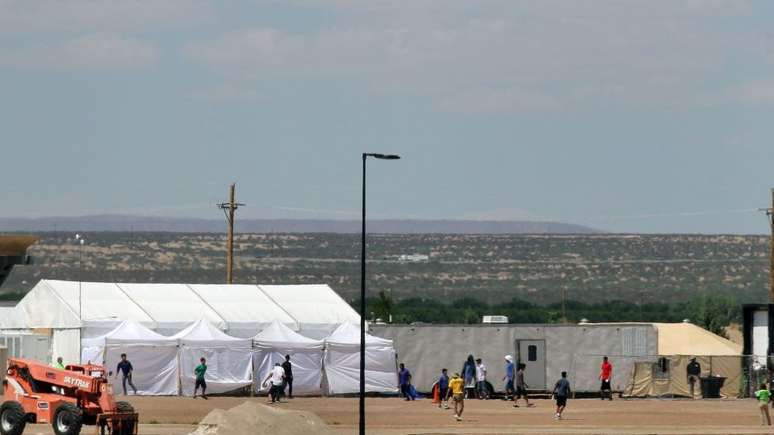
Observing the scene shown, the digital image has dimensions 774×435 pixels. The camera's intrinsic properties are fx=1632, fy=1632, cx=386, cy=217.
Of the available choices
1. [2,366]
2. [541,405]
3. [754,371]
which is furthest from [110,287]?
[754,371]

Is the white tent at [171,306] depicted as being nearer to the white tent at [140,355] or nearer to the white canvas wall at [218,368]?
the white tent at [140,355]

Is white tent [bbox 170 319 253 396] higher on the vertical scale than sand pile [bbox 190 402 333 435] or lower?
higher

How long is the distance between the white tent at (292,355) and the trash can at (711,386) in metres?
14.3

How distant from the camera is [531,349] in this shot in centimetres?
6144

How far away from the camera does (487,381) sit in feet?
201

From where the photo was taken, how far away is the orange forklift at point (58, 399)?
39281mm

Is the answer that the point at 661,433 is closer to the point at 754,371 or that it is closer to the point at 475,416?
the point at 475,416

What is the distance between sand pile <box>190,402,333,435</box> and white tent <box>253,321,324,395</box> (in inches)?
748

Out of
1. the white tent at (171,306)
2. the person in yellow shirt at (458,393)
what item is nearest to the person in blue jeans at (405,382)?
the white tent at (171,306)

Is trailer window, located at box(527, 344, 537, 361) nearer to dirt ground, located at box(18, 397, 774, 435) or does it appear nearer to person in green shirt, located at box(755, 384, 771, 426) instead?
dirt ground, located at box(18, 397, 774, 435)

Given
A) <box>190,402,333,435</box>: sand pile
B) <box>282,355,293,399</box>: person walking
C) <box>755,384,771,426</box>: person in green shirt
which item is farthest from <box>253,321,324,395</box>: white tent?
<box>190,402,333,435</box>: sand pile

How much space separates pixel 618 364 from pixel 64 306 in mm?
20698

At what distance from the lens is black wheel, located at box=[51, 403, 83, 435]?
3869 centimetres

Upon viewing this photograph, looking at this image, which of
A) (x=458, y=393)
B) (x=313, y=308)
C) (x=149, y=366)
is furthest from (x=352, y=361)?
(x=458, y=393)
